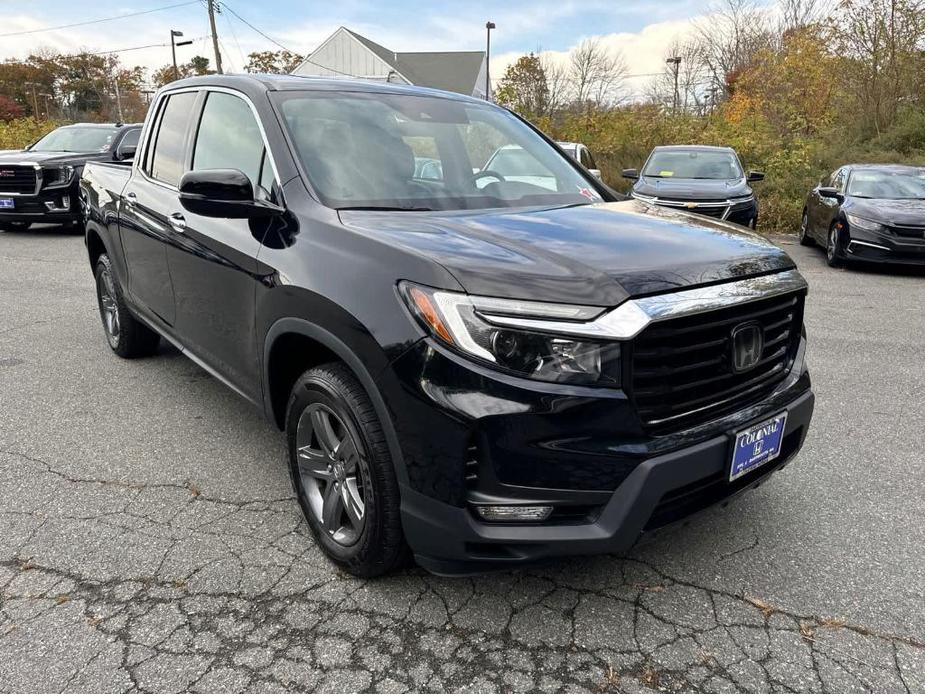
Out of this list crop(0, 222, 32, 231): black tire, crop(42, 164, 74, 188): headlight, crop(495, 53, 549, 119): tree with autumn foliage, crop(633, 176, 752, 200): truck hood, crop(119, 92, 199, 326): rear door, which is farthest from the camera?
crop(495, 53, 549, 119): tree with autumn foliage

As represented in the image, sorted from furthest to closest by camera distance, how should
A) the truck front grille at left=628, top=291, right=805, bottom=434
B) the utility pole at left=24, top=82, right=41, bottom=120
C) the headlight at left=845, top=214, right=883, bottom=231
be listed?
the utility pole at left=24, top=82, right=41, bottom=120 → the headlight at left=845, top=214, right=883, bottom=231 → the truck front grille at left=628, top=291, right=805, bottom=434

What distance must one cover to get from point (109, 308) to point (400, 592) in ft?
12.9

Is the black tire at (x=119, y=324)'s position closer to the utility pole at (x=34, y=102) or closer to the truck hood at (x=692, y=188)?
the truck hood at (x=692, y=188)

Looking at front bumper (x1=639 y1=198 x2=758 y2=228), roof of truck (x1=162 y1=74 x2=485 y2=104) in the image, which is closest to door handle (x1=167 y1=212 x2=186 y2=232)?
roof of truck (x1=162 y1=74 x2=485 y2=104)

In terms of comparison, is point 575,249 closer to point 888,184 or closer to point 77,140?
point 888,184

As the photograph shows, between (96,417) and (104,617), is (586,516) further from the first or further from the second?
(96,417)

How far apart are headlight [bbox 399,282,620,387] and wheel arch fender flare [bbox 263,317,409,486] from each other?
1.10 feet

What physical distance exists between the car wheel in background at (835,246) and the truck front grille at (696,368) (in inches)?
317

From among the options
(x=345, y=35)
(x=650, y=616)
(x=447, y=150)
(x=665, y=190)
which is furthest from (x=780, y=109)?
(x=345, y=35)

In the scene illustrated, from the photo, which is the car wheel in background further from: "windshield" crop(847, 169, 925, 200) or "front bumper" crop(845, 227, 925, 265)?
"windshield" crop(847, 169, 925, 200)

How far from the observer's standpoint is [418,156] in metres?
3.18

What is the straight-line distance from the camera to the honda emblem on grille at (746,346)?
228 cm

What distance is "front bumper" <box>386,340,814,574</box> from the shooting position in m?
1.95

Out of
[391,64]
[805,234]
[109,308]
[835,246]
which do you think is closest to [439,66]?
[391,64]
